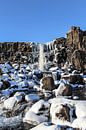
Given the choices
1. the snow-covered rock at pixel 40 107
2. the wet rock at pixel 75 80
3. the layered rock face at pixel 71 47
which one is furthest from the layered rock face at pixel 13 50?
the snow-covered rock at pixel 40 107

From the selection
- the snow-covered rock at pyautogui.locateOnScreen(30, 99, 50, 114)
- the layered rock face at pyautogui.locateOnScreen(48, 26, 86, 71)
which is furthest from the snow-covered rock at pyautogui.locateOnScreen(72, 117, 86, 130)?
the layered rock face at pyautogui.locateOnScreen(48, 26, 86, 71)

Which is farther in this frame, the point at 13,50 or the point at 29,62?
the point at 13,50

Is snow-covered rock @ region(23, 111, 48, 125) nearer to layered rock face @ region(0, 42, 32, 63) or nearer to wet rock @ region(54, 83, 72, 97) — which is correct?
wet rock @ region(54, 83, 72, 97)

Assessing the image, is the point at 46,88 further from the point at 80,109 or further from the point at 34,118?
the point at 80,109

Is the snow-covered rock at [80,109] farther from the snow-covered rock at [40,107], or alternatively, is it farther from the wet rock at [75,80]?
the wet rock at [75,80]

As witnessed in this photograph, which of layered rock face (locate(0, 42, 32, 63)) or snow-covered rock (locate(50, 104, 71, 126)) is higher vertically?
layered rock face (locate(0, 42, 32, 63))

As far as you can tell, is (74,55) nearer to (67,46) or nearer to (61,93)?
(67,46)

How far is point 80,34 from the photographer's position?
72938 mm

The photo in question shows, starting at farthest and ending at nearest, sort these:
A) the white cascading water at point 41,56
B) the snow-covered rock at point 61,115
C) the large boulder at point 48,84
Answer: the white cascading water at point 41,56 → the large boulder at point 48,84 → the snow-covered rock at point 61,115

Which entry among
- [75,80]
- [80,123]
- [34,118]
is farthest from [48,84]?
[80,123]

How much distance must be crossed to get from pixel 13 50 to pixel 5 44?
11.0 ft

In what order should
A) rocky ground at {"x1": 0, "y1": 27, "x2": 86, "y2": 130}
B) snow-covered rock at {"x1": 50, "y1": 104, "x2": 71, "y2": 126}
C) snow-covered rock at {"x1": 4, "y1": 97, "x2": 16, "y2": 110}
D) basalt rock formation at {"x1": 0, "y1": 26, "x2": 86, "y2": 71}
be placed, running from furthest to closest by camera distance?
basalt rock formation at {"x1": 0, "y1": 26, "x2": 86, "y2": 71}
snow-covered rock at {"x1": 4, "y1": 97, "x2": 16, "y2": 110}
rocky ground at {"x1": 0, "y1": 27, "x2": 86, "y2": 130}
snow-covered rock at {"x1": 50, "y1": 104, "x2": 71, "y2": 126}

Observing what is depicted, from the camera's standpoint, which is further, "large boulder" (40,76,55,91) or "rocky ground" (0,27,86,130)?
"large boulder" (40,76,55,91)

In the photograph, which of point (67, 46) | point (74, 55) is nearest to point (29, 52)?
point (67, 46)
